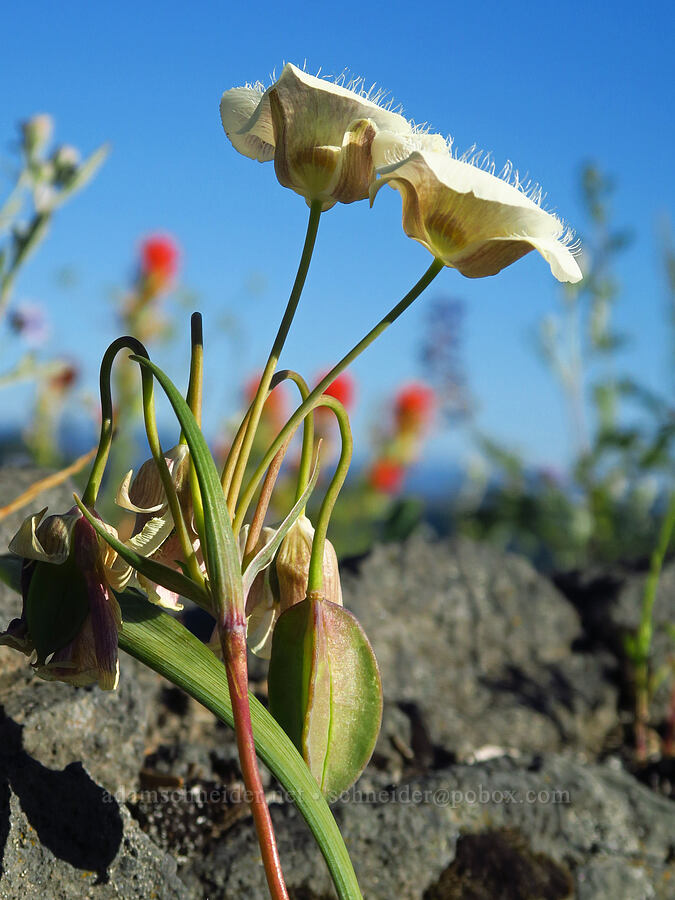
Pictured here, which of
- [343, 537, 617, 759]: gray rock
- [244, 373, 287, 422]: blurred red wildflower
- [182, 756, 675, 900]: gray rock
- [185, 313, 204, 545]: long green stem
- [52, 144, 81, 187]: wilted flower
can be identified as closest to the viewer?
[185, 313, 204, 545]: long green stem

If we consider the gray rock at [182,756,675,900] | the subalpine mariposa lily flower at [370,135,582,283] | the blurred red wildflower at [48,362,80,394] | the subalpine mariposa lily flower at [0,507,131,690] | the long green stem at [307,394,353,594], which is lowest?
the blurred red wildflower at [48,362,80,394]

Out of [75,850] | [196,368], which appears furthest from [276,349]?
[75,850]

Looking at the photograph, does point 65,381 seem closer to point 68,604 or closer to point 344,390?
point 344,390

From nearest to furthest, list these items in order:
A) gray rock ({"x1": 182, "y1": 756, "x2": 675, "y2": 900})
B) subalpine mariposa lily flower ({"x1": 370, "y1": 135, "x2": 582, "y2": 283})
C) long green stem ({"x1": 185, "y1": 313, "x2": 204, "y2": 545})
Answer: subalpine mariposa lily flower ({"x1": 370, "y1": 135, "x2": 582, "y2": 283}), long green stem ({"x1": 185, "y1": 313, "x2": 204, "y2": 545}), gray rock ({"x1": 182, "y1": 756, "x2": 675, "y2": 900})

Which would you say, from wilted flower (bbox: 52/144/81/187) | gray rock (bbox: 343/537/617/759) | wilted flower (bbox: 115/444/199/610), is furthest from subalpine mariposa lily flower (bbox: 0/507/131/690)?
wilted flower (bbox: 52/144/81/187)

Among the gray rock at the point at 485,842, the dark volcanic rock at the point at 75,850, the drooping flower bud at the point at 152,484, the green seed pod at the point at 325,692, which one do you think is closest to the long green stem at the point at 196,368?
the drooping flower bud at the point at 152,484

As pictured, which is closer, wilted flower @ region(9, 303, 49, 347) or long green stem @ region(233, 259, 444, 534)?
long green stem @ region(233, 259, 444, 534)

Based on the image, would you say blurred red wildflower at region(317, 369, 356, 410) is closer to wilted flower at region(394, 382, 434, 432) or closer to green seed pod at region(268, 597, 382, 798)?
wilted flower at region(394, 382, 434, 432)
